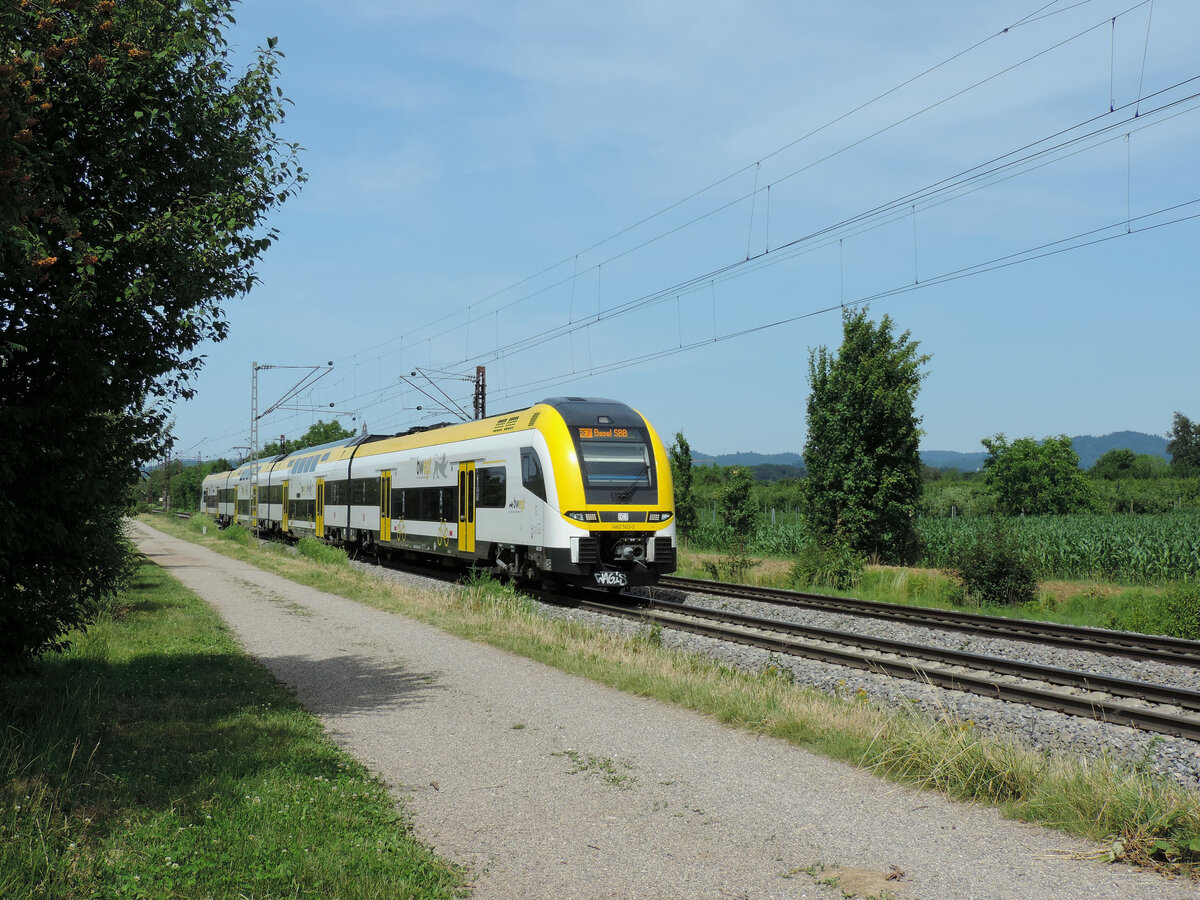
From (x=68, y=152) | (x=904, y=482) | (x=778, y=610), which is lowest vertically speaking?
(x=778, y=610)

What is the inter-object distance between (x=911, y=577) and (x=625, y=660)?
13783 mm

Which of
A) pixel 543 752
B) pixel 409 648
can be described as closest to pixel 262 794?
pixel 543 752

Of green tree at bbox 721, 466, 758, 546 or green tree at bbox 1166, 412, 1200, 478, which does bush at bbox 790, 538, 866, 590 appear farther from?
green tree at bbox 1166, 412, 1200, 478

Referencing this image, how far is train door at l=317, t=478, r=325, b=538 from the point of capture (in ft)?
114

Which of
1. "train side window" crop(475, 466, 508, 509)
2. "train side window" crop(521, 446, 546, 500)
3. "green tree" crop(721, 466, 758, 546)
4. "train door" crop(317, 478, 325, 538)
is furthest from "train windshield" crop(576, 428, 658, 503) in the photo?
"train door" crop(317, 478, 325, 538)

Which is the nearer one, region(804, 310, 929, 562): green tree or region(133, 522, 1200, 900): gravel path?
region(133, 522, 1200, 900): gravel path

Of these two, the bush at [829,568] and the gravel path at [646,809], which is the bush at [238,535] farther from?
the gravel path at [646,809]

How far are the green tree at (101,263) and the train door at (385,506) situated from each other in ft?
62.4

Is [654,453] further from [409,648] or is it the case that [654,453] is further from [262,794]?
[262,794]

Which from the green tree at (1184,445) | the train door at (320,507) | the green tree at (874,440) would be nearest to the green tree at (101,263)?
the green tree at (874,440)

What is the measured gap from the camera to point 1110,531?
88.4 ft

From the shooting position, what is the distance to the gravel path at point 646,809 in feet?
16.0

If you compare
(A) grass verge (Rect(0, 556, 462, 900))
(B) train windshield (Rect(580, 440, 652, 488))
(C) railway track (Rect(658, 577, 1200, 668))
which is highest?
(B) train windshield (Rect(580, 440, 652, 488))

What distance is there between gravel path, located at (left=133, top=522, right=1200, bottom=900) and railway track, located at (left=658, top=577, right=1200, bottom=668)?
7111 millimetres
